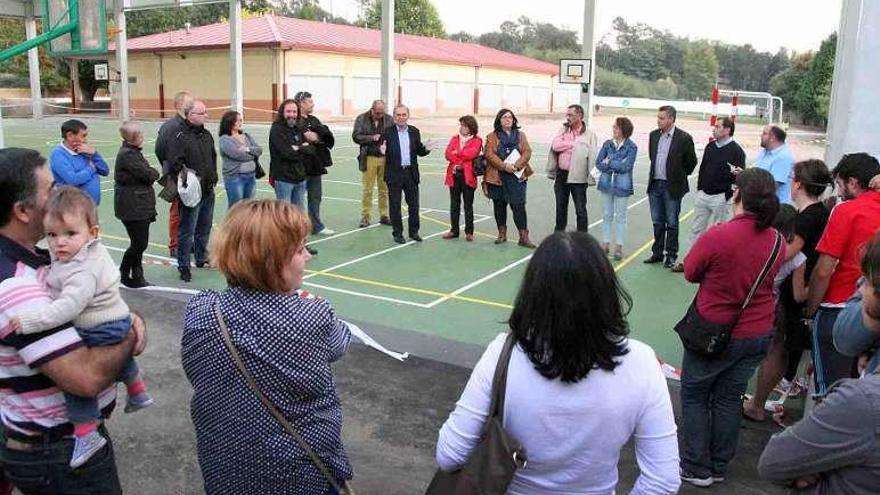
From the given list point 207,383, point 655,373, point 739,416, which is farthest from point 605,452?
point 739,416

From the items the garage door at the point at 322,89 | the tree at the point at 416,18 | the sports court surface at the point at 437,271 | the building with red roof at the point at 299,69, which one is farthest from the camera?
the tree at the point at 416,18

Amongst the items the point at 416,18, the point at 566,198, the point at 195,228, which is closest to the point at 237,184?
the point at 195,228

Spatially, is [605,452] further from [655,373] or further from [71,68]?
[71,68]

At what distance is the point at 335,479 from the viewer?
7.30 ft

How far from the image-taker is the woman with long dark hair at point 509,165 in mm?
9844

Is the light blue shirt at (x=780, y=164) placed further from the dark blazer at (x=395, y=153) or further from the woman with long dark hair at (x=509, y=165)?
the dark blazer at (x=395, y=153)

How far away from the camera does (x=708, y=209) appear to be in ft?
28.4

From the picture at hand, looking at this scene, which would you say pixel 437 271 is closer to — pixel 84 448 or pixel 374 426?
pixel 374 426

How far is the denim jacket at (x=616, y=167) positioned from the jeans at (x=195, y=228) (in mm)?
4781

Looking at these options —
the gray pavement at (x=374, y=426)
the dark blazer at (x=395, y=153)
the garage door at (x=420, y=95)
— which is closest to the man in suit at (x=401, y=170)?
the dark blazer at (x=395, y=153)

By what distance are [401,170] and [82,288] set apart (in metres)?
8.06

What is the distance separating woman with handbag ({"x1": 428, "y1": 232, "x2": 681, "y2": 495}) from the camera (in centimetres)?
193

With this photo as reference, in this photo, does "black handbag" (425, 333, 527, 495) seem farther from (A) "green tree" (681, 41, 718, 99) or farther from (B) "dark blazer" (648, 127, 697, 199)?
(A) "green tree" (681, 41, 718, 99)

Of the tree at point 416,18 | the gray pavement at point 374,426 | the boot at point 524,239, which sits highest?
the tree at point 416,18
